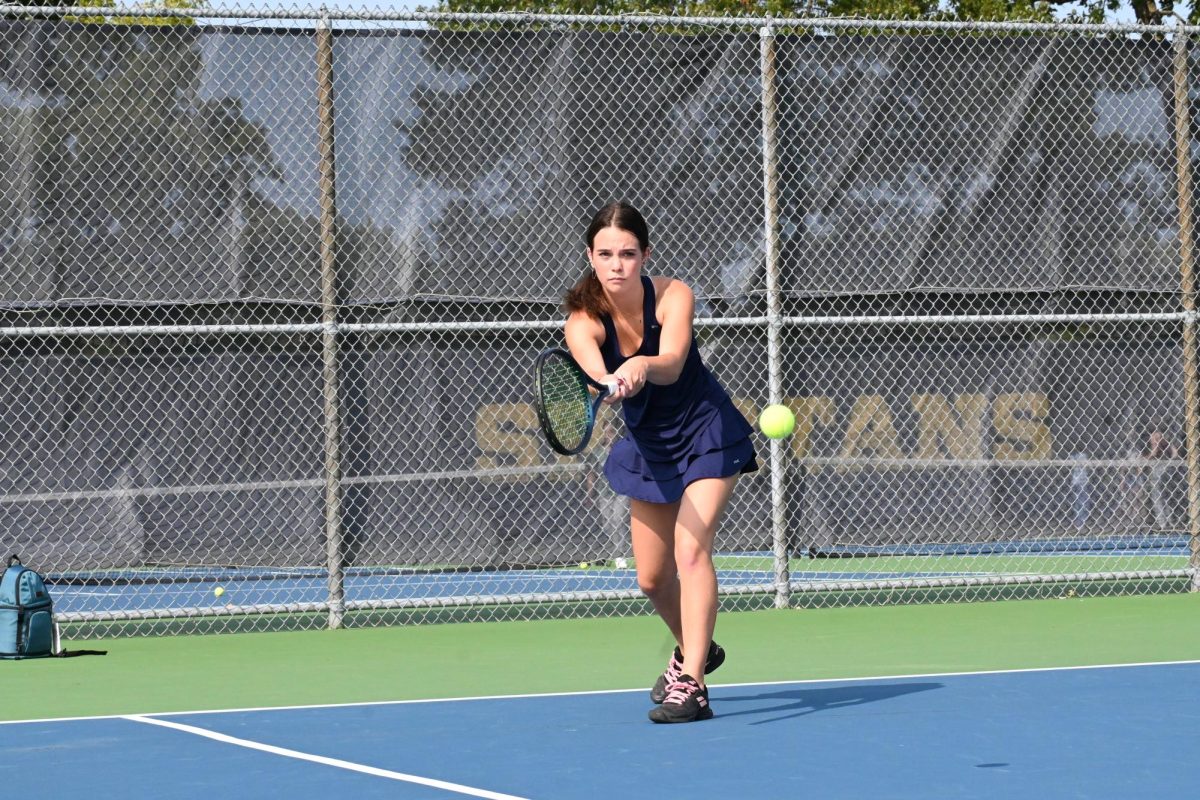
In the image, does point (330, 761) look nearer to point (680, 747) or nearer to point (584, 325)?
point (680, 747)

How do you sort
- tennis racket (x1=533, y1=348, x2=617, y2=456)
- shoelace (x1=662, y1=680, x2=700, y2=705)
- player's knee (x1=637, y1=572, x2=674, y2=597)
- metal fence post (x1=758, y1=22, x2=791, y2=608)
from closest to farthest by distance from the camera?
tennis racket (x1=533, y1=348, x2=617, y2=456)
shoelace (x1=662, y1=680, x2=700, y2=705)
player's knee (x1=637, y1=572, x2=674, y2=597)
metal fence post (x1=758, y1=22, x2=791, y2=608)

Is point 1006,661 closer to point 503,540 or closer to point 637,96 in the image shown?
point 503,540

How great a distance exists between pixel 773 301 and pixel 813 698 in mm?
3159

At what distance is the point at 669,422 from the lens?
5699 millimetres

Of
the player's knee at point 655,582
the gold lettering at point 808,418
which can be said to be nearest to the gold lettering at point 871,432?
the gold lettering at point 808,418

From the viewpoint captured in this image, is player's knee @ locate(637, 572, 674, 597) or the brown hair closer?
the brown hair

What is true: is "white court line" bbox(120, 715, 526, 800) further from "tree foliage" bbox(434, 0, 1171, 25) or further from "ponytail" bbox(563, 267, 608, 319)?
"tree foliage" bbox(434, 0, 1171, 25)

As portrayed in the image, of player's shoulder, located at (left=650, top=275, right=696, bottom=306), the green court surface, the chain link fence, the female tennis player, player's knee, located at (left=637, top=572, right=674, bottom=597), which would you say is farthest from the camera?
the chain link fence

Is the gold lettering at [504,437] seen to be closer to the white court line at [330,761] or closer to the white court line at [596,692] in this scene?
the white court line at [596,692]

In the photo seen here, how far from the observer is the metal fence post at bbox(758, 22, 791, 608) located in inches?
344

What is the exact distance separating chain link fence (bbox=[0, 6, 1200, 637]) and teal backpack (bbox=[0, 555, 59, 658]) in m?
0.50

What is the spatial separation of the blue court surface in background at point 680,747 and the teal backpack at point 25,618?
1.91 m

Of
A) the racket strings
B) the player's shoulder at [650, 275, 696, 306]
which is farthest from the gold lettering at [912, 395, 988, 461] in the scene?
the racket strings

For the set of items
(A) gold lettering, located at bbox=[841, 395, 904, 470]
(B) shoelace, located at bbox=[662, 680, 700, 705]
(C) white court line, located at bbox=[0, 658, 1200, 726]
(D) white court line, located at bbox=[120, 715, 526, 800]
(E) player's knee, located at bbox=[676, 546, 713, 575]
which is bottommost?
(C) white court line, located at bbox=[0, 658, 1200, 726]
